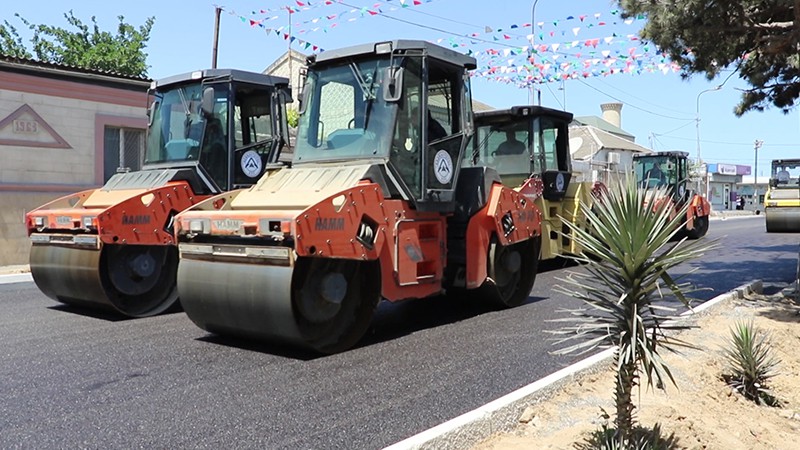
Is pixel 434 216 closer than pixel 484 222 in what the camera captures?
Yes

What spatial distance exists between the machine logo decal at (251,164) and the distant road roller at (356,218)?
5.03 feet

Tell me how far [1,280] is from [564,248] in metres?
9.83

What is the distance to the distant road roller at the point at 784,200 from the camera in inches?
852

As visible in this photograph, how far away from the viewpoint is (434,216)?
7.30 m

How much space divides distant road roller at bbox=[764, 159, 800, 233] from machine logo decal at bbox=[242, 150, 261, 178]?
62.0 feet

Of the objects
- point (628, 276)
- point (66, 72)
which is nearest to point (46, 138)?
point (66, 72)

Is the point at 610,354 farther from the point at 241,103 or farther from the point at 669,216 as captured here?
the point at 241,103

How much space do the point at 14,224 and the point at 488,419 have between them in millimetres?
13762

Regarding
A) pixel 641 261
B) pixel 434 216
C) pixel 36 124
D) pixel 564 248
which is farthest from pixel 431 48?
pixel 36 124

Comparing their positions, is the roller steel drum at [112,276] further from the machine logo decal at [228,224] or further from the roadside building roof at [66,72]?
the roadside building roof at [66,72]

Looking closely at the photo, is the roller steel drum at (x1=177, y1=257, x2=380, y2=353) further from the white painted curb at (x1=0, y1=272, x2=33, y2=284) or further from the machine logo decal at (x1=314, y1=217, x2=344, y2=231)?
the white painted curb at (x1=0, y1=272, x2=33, y2=284)

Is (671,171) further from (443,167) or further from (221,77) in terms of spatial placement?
(221,77)

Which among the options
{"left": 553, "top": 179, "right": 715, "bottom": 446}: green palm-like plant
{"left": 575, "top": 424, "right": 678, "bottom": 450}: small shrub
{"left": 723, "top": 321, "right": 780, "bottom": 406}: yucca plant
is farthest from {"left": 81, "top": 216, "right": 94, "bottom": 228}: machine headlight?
{"left": 723, "top": 321, "right": 780, "bottom": 406}: yucca plant

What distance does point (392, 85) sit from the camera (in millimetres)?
6527
